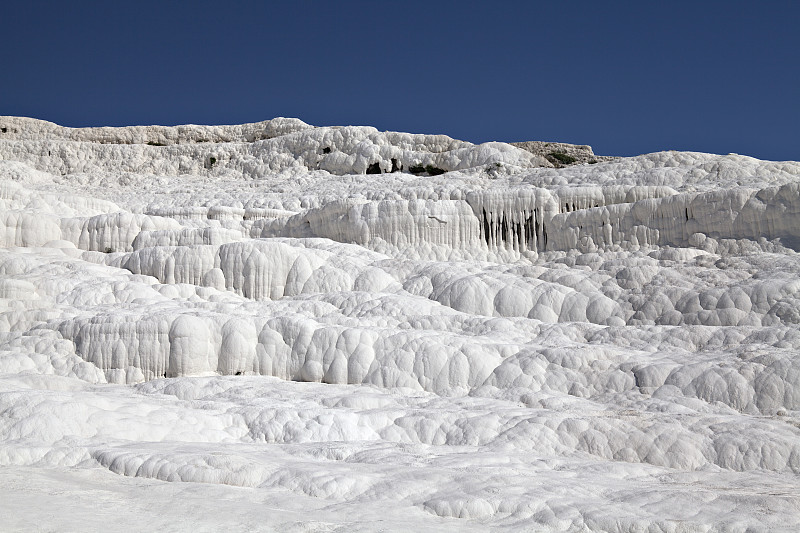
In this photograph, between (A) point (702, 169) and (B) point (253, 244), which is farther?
(A) point (702, 169)

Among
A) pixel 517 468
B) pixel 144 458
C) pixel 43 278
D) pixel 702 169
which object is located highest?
pixel 702 169

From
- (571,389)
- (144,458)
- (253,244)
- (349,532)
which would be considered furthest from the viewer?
(253,244)

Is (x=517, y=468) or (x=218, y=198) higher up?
(x=218, y=198)

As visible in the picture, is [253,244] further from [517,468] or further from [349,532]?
[349,532]

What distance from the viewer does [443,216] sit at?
809 inches

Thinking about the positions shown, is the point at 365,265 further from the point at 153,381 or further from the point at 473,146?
the point at 473,146

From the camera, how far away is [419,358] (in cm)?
1227

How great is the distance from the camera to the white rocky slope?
5734mm

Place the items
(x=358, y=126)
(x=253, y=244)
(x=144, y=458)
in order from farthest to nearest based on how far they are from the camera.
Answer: (x=358, y=126)
(x=253, y=244)
(x=144, y=458)

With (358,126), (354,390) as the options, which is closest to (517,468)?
(354,390)

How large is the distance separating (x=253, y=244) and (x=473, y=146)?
19.0m

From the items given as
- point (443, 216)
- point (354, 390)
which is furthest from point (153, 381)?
point (443, 216)

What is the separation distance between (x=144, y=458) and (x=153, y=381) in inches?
218

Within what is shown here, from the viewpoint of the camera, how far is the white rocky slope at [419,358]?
226 inches
